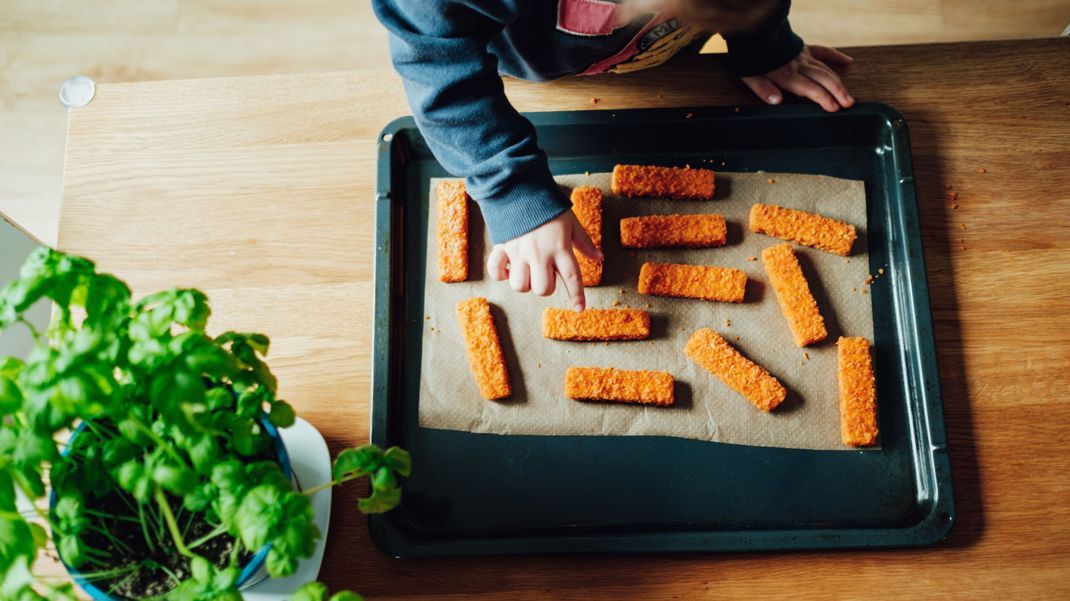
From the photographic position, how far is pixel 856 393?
1.03 m

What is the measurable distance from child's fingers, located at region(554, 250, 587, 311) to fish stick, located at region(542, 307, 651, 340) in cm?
4

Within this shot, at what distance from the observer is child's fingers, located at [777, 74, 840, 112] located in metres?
1.11

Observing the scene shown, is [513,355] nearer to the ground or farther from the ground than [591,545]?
farther from the ground

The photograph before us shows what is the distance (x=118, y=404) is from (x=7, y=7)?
188 centimetres

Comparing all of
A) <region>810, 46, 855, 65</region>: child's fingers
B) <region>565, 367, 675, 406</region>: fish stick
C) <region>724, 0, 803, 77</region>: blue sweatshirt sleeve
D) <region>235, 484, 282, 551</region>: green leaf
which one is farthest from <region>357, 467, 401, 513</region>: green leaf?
<region>810, 46, 855, 65</region>: child's fingers

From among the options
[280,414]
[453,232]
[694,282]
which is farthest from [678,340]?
[280,414]

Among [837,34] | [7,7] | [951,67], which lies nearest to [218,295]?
[951,67]

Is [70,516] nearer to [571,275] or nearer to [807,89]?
[571,275]

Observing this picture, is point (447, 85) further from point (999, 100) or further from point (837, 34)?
point (837, 34)

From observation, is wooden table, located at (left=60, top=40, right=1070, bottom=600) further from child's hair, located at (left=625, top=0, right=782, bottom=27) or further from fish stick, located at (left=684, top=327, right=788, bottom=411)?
child's hair, located at (left=625, top=0, right=782, bottom=27)

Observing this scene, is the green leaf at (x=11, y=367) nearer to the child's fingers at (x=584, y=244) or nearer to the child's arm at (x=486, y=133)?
the child's arm at (x=486, y=133)

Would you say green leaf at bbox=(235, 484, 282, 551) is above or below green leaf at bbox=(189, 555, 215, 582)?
above

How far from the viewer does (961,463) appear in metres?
1.01

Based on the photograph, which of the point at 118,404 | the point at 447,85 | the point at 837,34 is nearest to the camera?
the point at 118,404
